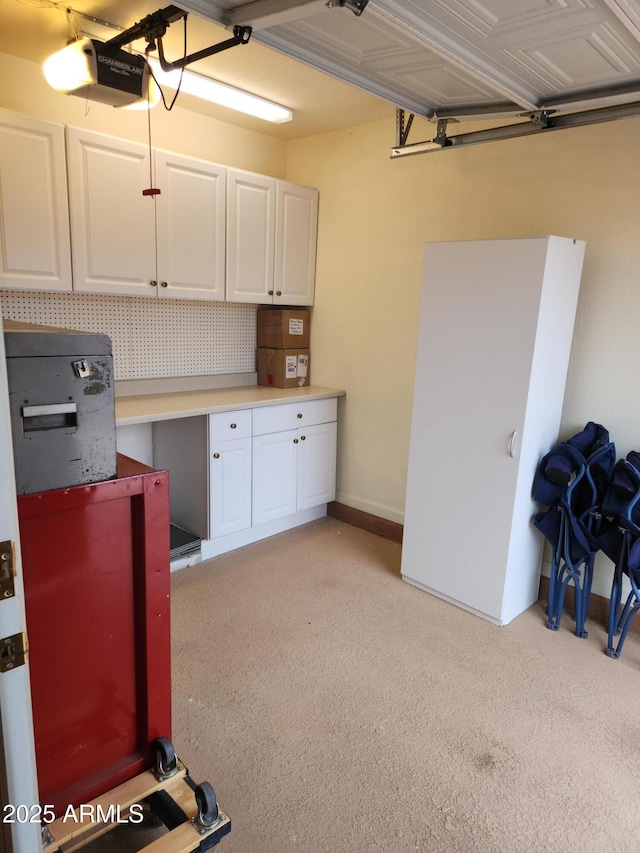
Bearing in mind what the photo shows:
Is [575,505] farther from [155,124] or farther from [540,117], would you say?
[155,124]

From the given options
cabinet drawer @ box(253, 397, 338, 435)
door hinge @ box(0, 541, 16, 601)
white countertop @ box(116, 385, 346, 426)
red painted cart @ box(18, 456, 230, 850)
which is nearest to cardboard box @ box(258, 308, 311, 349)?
white countertop @ box(116, 385, 346, 426)

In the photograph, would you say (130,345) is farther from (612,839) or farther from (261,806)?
(612,839)

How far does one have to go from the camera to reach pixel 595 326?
2.82m

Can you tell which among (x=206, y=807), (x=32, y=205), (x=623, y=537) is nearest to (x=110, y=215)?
(x=32, y=205)

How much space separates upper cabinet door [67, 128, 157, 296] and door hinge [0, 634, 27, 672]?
2.27 metres

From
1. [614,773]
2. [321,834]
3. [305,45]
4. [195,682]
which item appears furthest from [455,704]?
[305,45]

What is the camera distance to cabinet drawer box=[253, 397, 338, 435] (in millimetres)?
3512

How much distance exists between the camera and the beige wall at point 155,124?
2803 millimetres

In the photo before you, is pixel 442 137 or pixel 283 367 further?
pixel 283 367

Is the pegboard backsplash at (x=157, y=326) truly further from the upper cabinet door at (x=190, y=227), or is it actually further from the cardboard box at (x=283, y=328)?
the upper cabinet door at (x=190, y=227)

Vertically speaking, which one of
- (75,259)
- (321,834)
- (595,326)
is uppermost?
(75,259)

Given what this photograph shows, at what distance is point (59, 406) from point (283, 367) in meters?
2.73

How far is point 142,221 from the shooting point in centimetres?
306

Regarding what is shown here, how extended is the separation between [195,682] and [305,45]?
2.51 m
